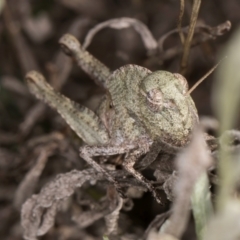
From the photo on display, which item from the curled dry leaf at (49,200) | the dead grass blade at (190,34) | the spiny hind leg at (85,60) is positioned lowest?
the curled dry leaf at (49,200)

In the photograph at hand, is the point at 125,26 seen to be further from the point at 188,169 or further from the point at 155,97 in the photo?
the point at 188,169

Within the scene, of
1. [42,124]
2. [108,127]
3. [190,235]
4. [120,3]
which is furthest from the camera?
[120,3]

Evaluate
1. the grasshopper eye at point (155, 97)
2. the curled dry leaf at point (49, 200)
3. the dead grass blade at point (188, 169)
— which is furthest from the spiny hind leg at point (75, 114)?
the dead grass blade at point (188, 169)

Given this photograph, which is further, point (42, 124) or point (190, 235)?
point (42, 124)

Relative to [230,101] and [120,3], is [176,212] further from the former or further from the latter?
[120,3]

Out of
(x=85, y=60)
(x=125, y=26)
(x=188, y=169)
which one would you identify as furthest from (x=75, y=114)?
(x=188, y=169)

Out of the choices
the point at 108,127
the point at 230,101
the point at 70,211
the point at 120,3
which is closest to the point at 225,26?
the point at 108,127

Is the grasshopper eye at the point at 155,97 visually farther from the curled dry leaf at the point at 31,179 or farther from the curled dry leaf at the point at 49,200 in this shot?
the curled dry leaf at the point at 31,179

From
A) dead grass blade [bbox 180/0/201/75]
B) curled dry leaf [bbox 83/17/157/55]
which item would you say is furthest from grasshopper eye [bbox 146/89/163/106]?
curled dry leaf [bbox 83/17/157/55]
